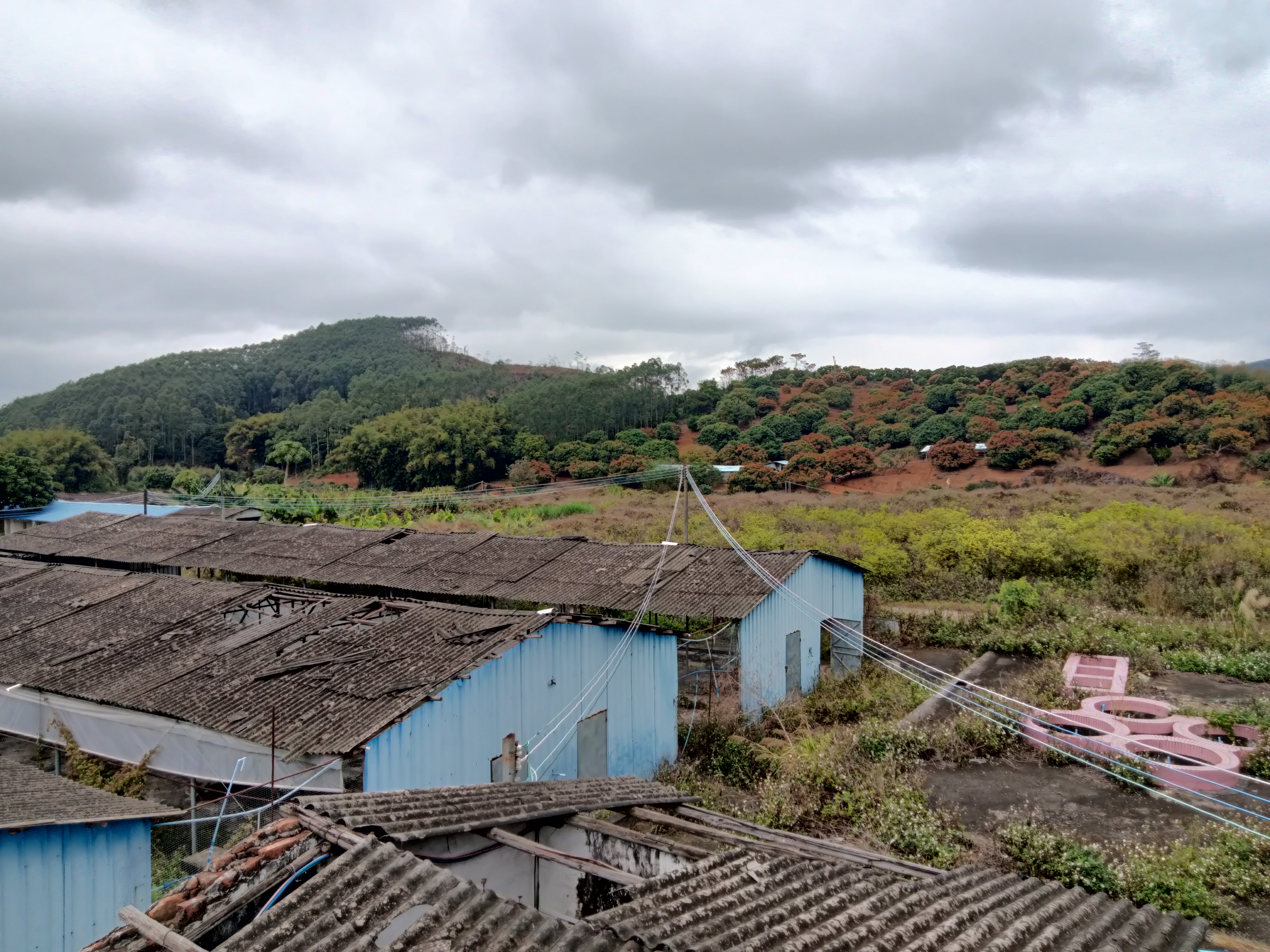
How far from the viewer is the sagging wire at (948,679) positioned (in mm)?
8906

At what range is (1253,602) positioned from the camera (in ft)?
60.6

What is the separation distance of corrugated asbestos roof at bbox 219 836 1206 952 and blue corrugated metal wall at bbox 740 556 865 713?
10111 millimetres

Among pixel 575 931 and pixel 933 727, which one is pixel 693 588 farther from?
pixel 575 931

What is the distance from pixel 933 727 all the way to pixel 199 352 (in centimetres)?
10805

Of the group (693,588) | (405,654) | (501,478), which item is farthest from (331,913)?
(501,478)

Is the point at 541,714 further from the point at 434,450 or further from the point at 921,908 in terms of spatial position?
the point at 434,450

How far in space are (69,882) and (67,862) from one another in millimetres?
169

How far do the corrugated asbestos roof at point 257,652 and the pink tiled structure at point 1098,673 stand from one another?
9.24 metres

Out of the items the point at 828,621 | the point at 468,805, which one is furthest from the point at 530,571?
the point at 468,805

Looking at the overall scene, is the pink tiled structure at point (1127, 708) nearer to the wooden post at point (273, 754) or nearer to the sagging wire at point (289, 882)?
the wooden post at point (273, 754)

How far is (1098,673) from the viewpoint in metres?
14.6

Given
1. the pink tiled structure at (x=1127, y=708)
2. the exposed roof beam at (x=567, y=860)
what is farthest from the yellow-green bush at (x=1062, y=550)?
the exposed roof beam at (x=567, y=860)

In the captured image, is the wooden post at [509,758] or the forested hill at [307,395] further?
the forested hill at [307,395]

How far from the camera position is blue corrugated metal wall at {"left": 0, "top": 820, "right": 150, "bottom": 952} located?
20.7 feet
